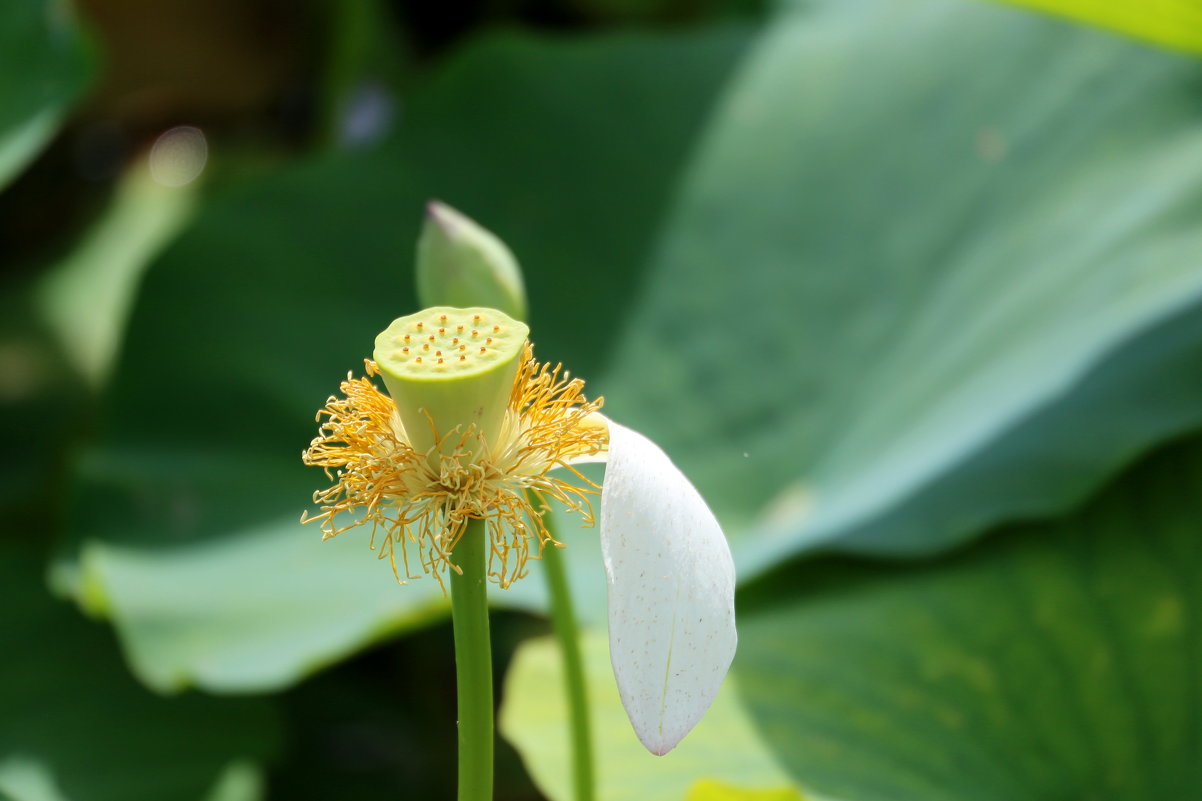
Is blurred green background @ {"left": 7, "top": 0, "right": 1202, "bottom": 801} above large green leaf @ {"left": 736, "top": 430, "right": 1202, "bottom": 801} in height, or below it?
above

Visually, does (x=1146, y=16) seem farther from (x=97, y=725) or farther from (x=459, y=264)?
(x=97, y=725)

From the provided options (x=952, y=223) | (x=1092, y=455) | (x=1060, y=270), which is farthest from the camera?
(x=952, y=223)

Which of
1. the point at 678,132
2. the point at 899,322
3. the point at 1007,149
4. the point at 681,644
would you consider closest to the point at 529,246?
the point at 678,132

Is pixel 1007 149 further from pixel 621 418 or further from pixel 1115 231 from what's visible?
pixel 621 418

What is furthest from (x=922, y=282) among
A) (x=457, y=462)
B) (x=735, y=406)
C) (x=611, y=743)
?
(x=457, y=462)

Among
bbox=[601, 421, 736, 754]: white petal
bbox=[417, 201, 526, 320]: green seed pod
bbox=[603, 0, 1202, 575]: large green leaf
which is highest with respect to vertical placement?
bbox=[603, 0, 1202, 575]: large green leaf

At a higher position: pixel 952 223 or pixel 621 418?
pixel 952 223

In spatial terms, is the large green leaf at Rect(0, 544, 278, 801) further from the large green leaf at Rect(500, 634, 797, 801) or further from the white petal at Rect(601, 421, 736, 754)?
the white petal at Rect(601, 421, 736, 754)

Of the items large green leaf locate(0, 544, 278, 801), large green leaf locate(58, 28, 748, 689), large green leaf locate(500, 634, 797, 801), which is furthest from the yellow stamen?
large green leaf locate(0, 544, 278, 801)
